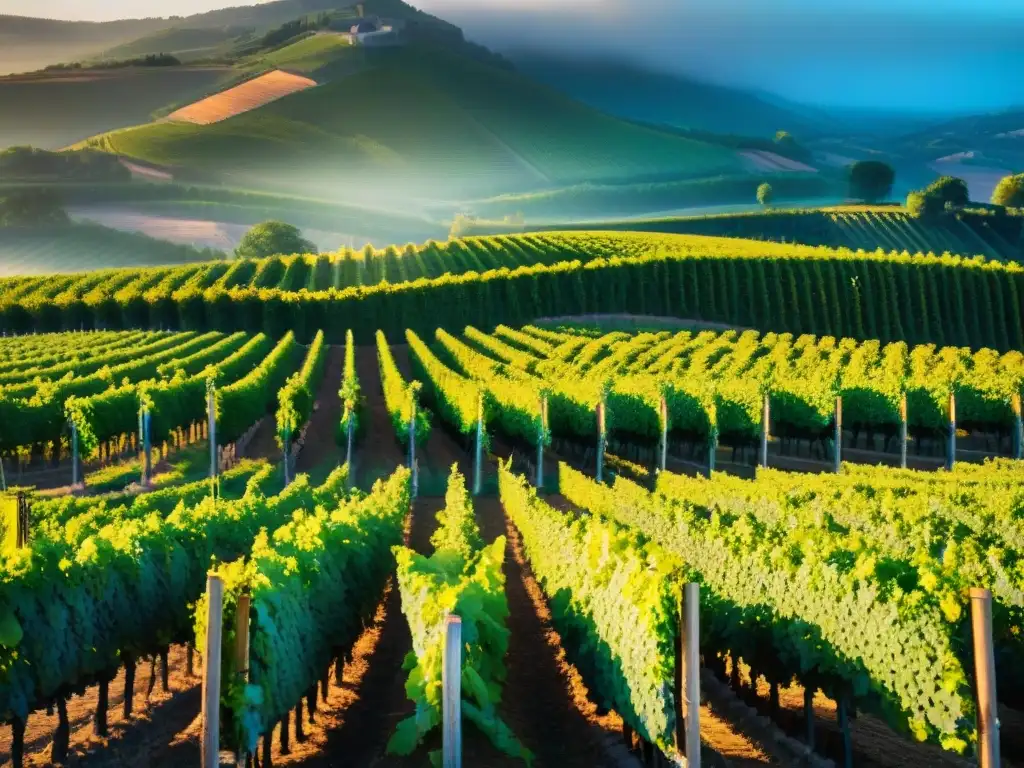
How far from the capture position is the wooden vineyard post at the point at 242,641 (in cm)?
1503

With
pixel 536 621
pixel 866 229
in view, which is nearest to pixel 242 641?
pixel 536 621

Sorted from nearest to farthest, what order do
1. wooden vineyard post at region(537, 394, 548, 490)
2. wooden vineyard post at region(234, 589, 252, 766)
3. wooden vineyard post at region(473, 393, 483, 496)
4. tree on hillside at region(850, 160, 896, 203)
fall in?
wooden vineyard post at region(234, 589, 252, 766), wooden vineyard post at region(473, 393, 483, 496), wooden vineyard post at region(537, 394, 548, 490), tree on hillside at region(850, 160, 896, 203)

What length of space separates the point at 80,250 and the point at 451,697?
16896 cm

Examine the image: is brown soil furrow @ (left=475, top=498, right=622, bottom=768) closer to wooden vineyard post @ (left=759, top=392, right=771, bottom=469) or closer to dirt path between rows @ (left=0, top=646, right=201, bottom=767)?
dirt path between rows @ (left=0, top=646, right=201, bottom=767)

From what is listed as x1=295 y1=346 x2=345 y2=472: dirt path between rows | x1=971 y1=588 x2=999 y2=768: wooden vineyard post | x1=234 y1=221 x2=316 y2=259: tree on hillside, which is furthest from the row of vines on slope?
x1=971 y1=588 x2=999 y2=768: wooden vineyard post

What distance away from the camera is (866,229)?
153 meters

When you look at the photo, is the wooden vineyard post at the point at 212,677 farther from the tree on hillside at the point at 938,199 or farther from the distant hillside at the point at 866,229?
the tree on hillside at the point at 938,199

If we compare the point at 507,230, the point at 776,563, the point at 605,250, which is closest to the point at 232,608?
the point at 776,563

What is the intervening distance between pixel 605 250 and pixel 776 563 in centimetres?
9814

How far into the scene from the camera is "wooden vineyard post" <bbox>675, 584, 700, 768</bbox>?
14.7 m

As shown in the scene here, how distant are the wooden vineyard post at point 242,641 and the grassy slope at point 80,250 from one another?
157 metres

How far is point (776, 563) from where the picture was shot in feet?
62.4

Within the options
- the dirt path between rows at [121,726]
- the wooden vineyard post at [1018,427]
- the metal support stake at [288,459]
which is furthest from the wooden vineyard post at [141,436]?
the wooden vineyard post at [1018,427]

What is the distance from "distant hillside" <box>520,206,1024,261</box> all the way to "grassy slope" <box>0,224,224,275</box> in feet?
179
